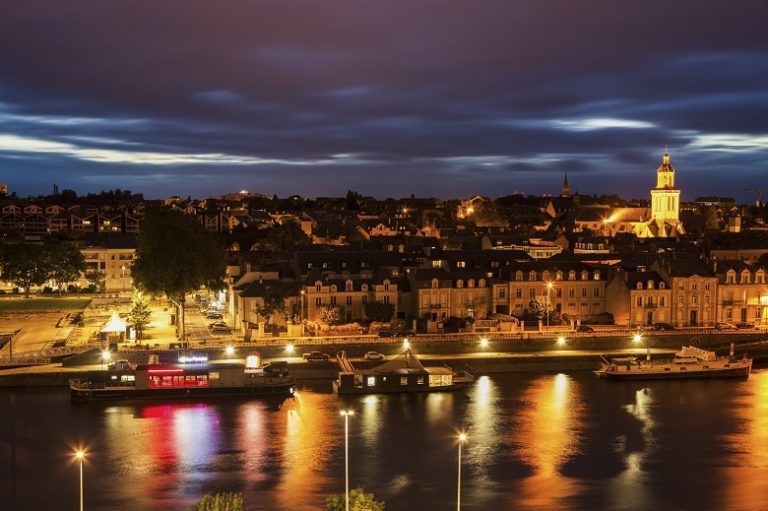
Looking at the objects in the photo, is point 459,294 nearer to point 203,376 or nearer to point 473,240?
point 203,376

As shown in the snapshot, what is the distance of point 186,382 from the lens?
2869 centimetres

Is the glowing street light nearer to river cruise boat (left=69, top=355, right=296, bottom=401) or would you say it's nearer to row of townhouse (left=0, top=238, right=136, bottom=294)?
river cruise boat (left=69, top=355, right=296, bottom=401)

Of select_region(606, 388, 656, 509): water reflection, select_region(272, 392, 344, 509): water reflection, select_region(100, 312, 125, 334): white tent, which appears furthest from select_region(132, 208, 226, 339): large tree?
select_region(606, 388, 656, 509): water reflection

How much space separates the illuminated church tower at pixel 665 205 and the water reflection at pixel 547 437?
39830mm

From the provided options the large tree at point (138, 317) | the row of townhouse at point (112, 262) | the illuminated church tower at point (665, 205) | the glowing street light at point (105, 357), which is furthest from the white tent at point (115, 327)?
the illuminated church tower at point (665, 205)

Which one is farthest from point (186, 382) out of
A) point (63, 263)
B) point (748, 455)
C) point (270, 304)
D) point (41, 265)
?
point (63, 263)

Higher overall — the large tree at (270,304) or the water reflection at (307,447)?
the large tree at (270,304)

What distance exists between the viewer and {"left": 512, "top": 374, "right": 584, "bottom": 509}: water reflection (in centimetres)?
2012

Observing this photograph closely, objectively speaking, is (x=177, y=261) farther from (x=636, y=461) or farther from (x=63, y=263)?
(x=636, y=461)

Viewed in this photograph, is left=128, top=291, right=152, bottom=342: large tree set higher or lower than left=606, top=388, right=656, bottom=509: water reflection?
higher

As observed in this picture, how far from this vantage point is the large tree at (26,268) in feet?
155

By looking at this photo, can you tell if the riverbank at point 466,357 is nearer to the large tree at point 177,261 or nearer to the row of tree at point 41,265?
the large tree at point 177,261

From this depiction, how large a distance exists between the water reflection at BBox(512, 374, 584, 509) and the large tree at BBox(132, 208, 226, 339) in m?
13.4

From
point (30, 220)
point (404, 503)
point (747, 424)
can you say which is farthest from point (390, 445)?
point (30, 220)
